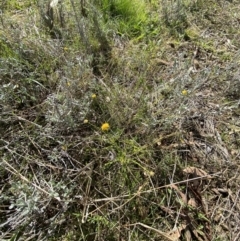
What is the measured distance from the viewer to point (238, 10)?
89.6 inches

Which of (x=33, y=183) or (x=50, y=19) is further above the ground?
(x=50, y=19)

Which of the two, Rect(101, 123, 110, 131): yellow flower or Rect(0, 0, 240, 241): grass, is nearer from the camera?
Rect(0, 0, 240, 241): grass

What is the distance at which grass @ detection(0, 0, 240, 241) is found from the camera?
4.29 ft

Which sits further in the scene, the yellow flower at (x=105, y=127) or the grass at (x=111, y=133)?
the yellow flower at (x=105, y=127)

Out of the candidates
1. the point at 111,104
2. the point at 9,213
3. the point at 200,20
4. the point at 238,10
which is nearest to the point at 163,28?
the point at 200,20

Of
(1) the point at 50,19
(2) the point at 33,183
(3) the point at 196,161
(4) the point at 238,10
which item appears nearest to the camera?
(2) the point at 33,183

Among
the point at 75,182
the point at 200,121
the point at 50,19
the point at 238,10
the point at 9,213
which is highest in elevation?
the point at 238,10

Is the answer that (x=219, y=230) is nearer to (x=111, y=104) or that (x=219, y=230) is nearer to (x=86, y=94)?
(x=111, y=104)

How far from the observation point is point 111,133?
1527mm

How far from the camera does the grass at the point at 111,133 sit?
1309 mm

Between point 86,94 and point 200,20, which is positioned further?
point 200,20

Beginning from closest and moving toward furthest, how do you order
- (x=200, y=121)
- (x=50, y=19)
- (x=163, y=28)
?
(x=200, y=121) < (x=50, y=19) < (x=163, y=28)

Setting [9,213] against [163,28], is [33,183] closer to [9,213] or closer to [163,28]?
[9,213]

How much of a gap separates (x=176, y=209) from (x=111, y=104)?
63 centimetres
